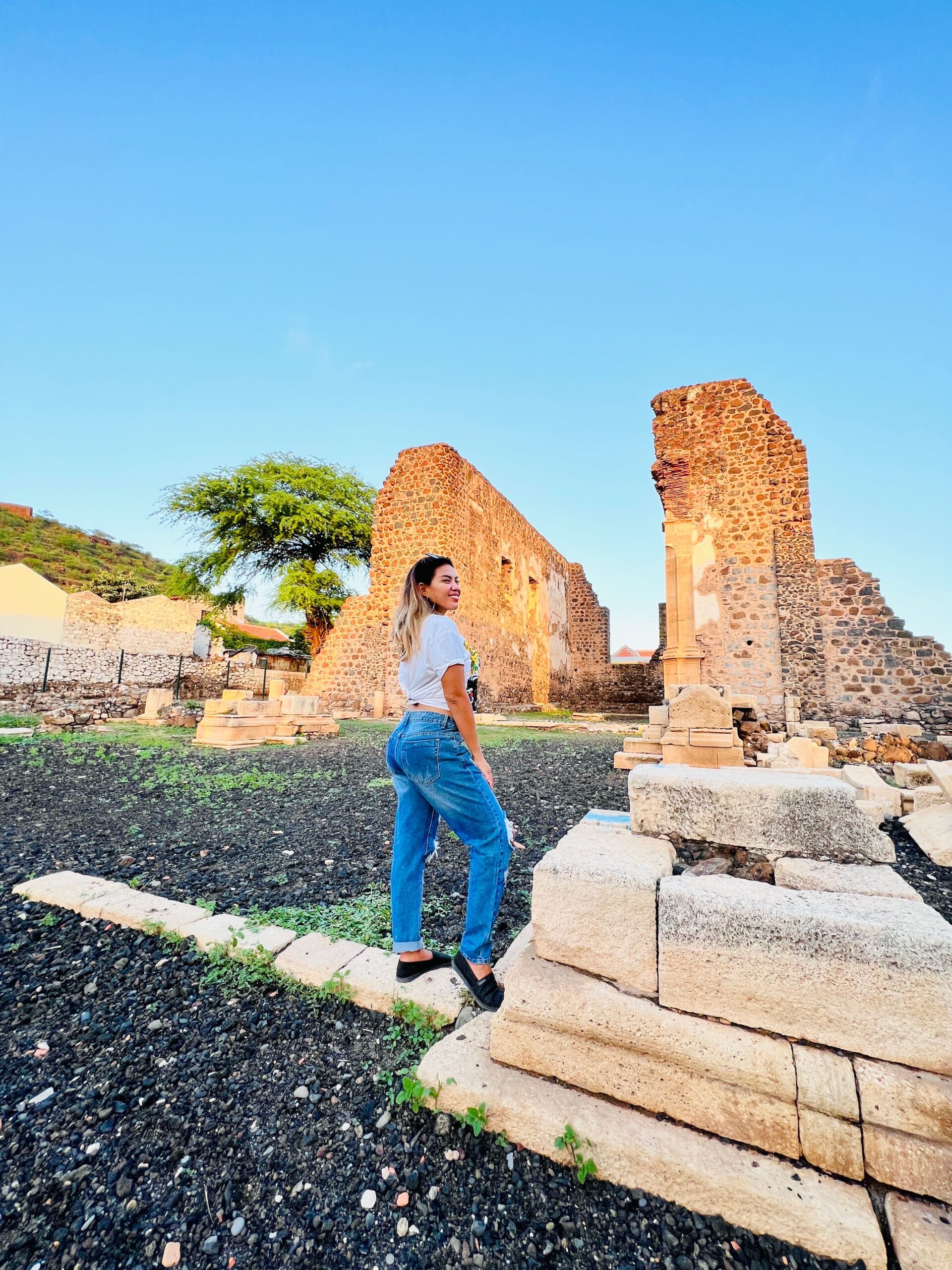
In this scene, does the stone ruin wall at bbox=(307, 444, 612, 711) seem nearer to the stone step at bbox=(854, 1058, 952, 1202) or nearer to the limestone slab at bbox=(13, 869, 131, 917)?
the limestone slab at bbox=(13, 869, 131, 917)

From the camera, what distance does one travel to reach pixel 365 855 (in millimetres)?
3779

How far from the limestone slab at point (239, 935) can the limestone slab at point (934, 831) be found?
414 centimetres

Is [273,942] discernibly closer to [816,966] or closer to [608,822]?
[608,822]

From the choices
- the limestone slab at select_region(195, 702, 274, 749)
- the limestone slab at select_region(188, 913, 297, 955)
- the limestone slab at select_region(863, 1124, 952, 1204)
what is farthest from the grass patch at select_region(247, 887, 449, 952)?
the limestone slab at select_region(195, 702, 274, 749)

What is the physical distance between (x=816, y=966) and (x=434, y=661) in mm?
1444

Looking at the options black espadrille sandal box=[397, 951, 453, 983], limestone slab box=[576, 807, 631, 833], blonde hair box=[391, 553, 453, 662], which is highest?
blonde hair box=[391, 553, 453, 662]

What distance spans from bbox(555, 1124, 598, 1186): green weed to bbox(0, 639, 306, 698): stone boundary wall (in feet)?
52.0

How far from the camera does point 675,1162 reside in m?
1.33

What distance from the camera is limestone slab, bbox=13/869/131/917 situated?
2.79 meters

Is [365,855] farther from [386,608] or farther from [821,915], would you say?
[386,608]

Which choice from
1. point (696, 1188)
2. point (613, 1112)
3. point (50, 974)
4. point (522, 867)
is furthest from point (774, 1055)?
point (50, 974)

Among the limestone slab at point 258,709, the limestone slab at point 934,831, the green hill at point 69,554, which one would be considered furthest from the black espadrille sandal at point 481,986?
the green hill at point 69,554

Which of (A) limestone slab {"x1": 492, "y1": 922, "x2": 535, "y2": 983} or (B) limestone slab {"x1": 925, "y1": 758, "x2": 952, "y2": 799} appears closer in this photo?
(A) limestone slab {"x1": 492, "y1": 922, "x2": 535, "y2": 983}

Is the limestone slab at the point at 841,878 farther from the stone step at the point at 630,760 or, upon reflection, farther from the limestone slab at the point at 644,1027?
the stone step at the point at 630,760
